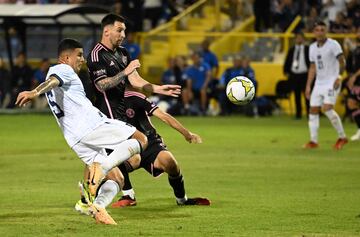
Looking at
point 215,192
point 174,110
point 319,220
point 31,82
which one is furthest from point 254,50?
point 319,220

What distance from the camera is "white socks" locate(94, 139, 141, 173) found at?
33.3 ft

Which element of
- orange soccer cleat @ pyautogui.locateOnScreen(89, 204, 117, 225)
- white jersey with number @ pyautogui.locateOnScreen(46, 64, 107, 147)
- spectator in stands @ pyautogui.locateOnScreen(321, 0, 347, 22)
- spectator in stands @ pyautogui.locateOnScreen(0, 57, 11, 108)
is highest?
white jersey with number @ pyautogui.locateOnScreen(46, 64, 107, 147)

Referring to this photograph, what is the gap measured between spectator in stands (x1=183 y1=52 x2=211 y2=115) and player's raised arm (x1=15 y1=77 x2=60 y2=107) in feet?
67.0

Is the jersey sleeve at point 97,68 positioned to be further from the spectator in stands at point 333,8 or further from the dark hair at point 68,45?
the spectator in stands at point 333,8

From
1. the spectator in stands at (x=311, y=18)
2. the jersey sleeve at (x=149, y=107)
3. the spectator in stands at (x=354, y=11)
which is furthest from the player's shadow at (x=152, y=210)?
the spectator in stands at (x=311, y=18)

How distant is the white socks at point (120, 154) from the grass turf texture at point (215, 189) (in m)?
0.62

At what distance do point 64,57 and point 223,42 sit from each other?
22.8m

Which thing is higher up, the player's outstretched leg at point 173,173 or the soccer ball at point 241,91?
the soccer ball at point 241,91

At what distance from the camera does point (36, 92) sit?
31.8 feet

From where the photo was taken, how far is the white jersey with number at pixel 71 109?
10266 mm

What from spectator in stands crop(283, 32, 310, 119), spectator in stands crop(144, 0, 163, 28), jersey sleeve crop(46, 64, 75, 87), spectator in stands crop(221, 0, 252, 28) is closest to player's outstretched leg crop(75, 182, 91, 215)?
jersey sleeve crop(46, 64, 75, 87)

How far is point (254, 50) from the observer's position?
105ft

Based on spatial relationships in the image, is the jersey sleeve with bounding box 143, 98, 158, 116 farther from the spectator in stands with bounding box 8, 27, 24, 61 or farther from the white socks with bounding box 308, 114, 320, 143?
the spectator in stands with bounding box 8, 27, 24, 61

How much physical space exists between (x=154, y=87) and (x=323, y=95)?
956 centimetres
